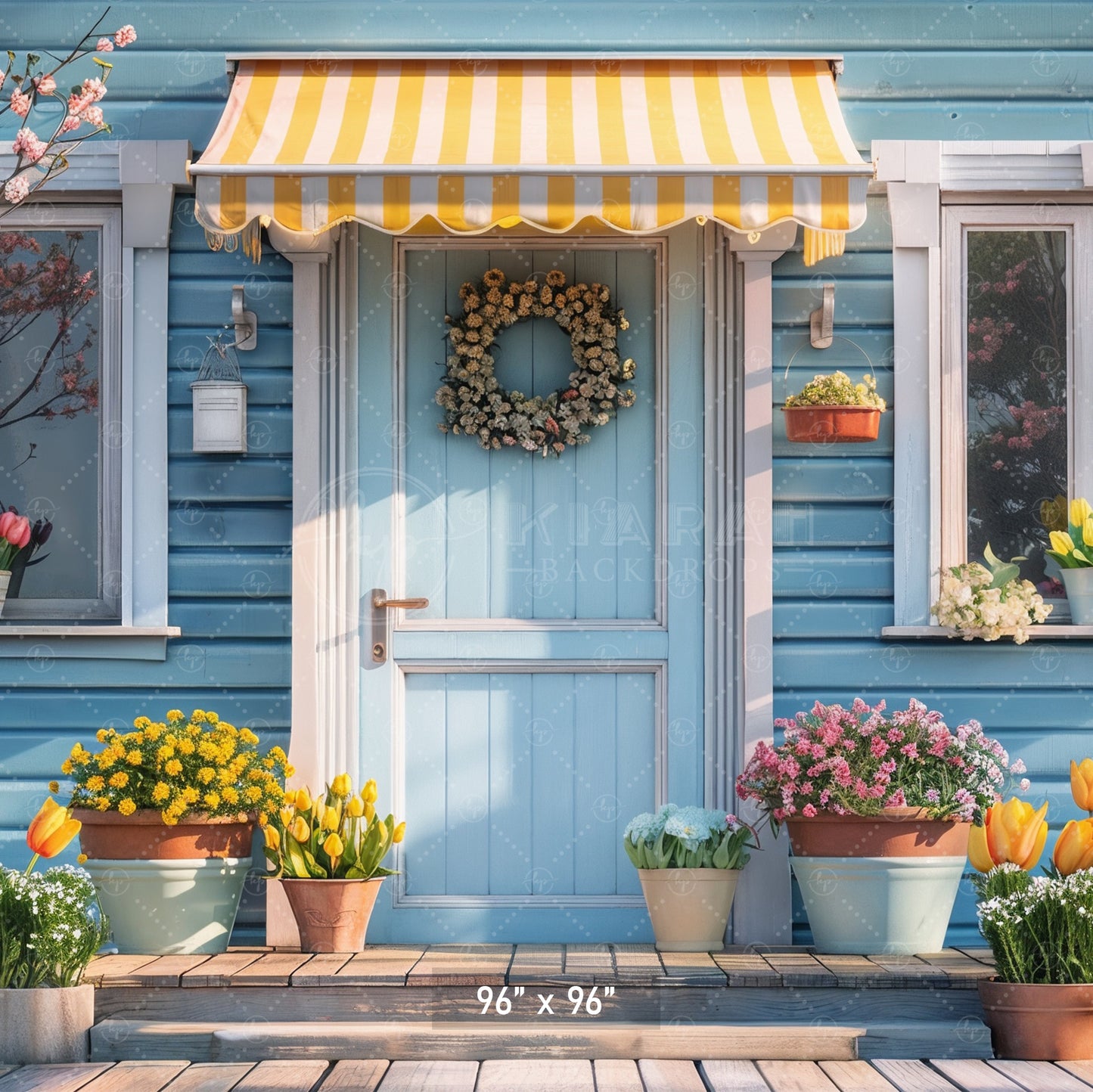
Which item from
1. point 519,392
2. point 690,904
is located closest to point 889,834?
point 690,904

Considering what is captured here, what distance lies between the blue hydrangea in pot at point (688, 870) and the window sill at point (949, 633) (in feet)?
2.78

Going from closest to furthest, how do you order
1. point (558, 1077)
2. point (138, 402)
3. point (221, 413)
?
point (558, 1077) → point (221, 413) → point (138, 402)

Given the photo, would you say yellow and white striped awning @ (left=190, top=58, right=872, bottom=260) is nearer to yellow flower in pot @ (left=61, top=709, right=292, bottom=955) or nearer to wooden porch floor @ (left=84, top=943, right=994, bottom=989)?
yellow flower in pot @ (left=61, top=709, right=292, bottom=955)

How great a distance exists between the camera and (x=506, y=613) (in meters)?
4.98

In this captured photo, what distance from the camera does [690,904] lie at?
14.8 feet

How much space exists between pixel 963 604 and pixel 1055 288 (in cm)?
118

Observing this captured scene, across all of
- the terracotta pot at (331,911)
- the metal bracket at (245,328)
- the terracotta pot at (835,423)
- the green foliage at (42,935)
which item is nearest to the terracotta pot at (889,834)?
the terracotta pot at (835,423)

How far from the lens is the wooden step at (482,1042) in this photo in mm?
4047

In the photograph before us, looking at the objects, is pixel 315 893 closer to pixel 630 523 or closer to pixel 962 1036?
pixel 630 523

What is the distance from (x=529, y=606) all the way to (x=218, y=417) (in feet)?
→ 3.95

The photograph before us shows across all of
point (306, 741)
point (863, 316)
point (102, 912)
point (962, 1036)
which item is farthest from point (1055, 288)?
point (102, 912)

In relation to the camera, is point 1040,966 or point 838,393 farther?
point 838,393

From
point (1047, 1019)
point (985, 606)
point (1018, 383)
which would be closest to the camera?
point (1047, 1019)

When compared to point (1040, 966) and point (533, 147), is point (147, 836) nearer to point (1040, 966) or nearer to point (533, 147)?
point (533, 147)
